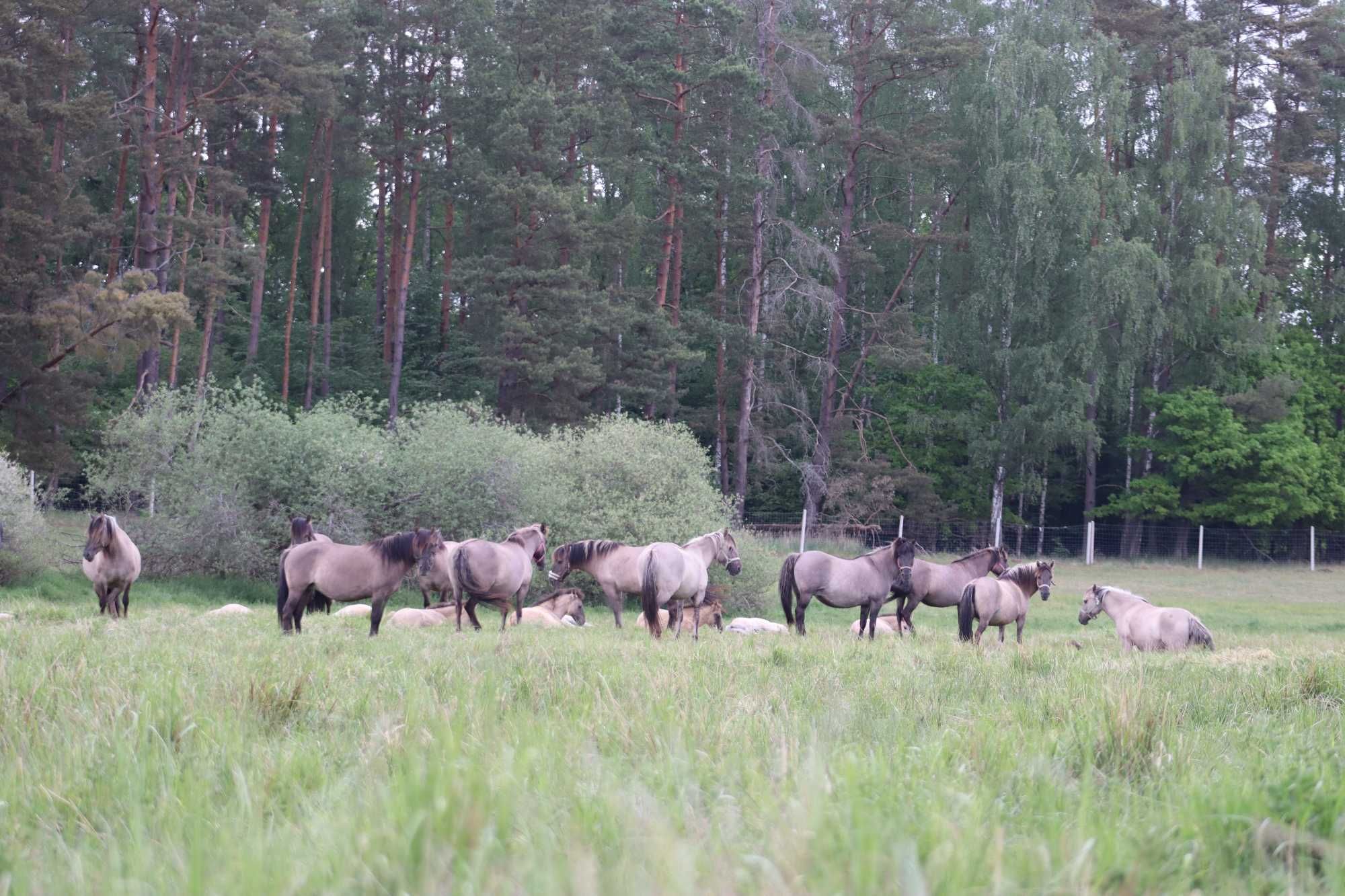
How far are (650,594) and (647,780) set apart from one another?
35.2ft

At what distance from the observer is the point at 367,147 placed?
4600 cm

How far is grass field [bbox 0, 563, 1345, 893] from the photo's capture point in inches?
86.4

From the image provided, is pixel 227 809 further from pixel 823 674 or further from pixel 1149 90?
pixel 1149 90

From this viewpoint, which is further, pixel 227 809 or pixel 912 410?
pixel 912 410

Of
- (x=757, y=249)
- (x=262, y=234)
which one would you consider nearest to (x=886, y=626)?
(x=757, y=249)

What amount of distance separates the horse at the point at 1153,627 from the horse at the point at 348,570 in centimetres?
856

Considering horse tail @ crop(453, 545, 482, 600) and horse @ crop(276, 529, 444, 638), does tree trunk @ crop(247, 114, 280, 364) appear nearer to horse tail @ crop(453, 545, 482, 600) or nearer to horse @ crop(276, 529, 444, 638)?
horse tail @ crop(453, 545, 482, 600)

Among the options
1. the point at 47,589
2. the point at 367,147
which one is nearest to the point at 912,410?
the point at 367,147

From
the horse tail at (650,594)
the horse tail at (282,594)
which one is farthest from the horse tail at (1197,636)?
the horse tail at (282,594)

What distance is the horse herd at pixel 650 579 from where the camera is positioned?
12.8m

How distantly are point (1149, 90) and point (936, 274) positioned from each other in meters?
12.7

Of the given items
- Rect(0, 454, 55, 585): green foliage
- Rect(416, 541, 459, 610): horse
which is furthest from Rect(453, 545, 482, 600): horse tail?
Rect(0, 454, 55, 585): green foliage

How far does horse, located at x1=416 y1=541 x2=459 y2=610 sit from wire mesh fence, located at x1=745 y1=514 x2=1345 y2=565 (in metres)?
25.4

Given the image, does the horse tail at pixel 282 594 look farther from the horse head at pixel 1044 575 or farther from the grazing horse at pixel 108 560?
the horse head at pixel 1044 575
